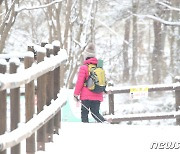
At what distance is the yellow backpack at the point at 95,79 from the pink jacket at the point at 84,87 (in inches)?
2.9

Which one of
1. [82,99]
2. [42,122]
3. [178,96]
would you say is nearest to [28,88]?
[42,122]

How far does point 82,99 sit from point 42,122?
346 centimetres

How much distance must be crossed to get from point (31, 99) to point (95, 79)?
3.39m

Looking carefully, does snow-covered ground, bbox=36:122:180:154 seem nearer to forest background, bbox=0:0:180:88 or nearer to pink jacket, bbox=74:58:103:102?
pink jacket, bbox=74:58:103:102

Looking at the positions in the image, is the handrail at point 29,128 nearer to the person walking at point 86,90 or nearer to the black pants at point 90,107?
the person walking at point 86,90

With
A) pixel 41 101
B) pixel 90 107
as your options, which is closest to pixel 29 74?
pixel 41 101

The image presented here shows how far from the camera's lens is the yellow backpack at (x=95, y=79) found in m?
8.77

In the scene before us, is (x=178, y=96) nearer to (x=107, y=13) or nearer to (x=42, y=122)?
(x=42, y=122)

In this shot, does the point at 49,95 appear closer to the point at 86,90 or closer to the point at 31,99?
the point at 31,99

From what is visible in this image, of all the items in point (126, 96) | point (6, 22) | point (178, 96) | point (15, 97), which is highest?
point (6, 22)

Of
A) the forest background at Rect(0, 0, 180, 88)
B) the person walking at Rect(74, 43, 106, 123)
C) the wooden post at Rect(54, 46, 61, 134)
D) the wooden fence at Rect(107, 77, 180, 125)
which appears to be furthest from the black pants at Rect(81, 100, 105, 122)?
the forest background at Rect(0, 0, 180, 88)

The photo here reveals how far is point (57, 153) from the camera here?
19.7ft

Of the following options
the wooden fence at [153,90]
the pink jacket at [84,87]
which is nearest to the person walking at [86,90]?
the pink jacket at [84,87]

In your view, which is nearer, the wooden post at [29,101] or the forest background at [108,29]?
the wooden post at [29,101]
